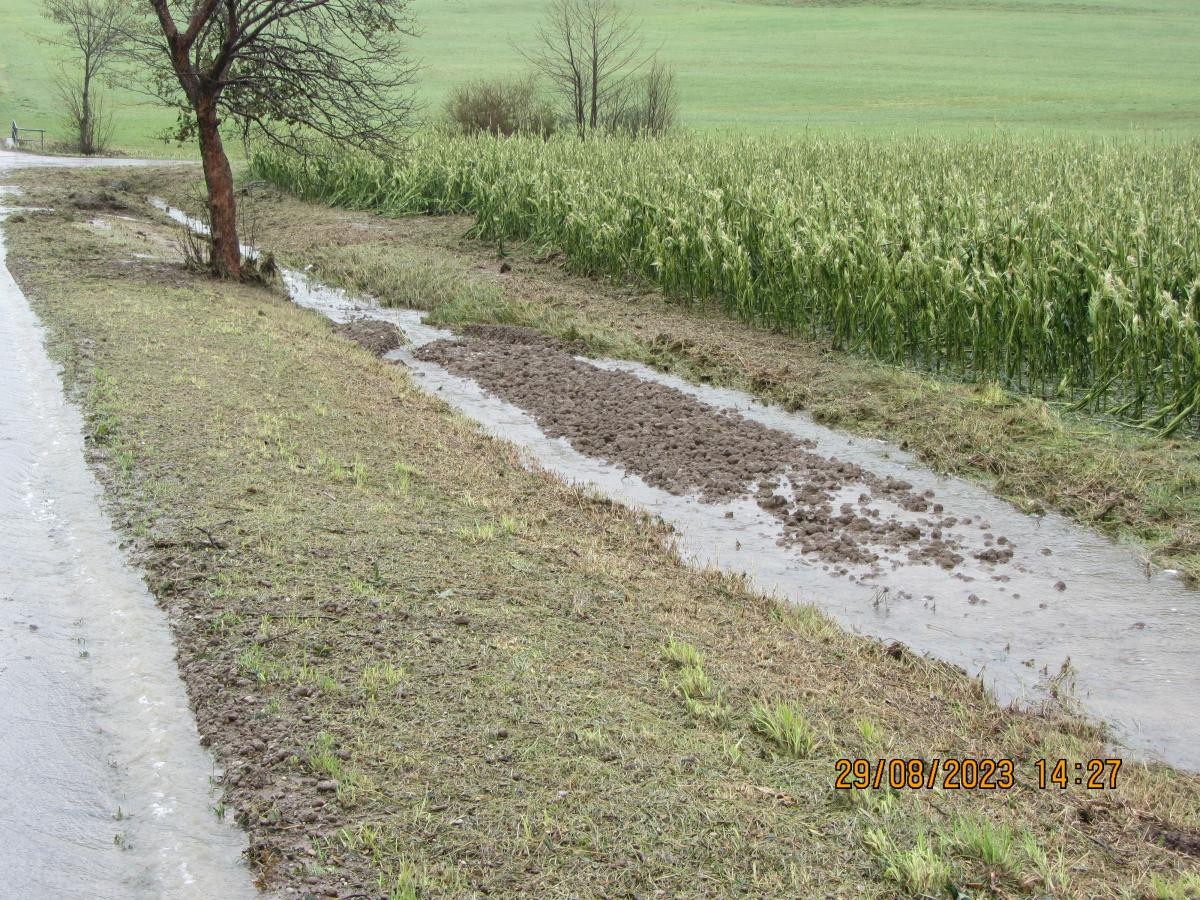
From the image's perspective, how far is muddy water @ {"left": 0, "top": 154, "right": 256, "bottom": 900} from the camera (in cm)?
416

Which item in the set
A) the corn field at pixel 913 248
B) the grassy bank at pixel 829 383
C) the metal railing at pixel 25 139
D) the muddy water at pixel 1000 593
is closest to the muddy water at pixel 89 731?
the muddy water at pixel 1000 593

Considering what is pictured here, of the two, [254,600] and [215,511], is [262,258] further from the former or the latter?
[254,600]

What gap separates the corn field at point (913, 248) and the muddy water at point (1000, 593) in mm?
2241

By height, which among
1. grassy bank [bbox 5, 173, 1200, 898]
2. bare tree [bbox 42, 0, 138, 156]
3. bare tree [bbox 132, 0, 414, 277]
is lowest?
grassy bank [bbox 5, 173, 1200, 898]

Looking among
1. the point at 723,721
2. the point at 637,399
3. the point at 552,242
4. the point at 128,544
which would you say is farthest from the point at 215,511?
the point at 552,242

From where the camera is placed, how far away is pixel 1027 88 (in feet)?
165

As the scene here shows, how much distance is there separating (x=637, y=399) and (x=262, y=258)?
9.48 m

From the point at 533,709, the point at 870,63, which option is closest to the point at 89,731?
the point at 533,709


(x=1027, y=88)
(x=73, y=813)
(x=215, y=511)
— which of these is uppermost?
(x=1027, y=88)

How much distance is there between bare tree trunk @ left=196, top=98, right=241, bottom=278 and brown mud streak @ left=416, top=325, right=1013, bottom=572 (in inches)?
173

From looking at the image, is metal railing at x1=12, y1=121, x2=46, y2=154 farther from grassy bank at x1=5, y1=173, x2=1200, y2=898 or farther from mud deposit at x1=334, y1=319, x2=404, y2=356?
grassy bank at x1=5, y1=173, x2=1200, y2=898

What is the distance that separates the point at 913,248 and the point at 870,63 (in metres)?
52.1

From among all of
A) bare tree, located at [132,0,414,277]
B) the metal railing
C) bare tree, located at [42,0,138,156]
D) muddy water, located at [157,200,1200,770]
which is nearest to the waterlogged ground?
muddy water, located at [157,200,1200,770]

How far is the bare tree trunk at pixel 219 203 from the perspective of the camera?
1554 cm
